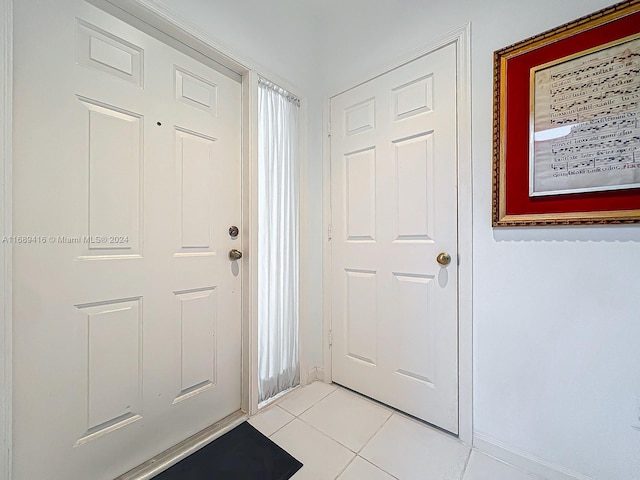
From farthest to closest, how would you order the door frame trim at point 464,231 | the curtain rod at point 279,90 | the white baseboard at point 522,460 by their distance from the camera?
the curtain rod at point 279,90, the door frame trim at point 464,231, the white baseboard at point 522,460

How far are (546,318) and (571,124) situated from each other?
0.79m

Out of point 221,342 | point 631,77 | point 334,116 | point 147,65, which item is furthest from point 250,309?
point 631,77

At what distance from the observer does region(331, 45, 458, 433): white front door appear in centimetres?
132

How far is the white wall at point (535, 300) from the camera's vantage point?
94cm

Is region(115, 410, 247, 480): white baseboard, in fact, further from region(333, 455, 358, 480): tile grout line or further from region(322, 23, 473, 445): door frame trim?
region(322, 23, 473, 445): door frame trim

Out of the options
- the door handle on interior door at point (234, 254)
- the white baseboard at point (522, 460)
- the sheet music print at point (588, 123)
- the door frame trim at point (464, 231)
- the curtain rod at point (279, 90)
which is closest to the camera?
the sheet music print at point (588, 123)

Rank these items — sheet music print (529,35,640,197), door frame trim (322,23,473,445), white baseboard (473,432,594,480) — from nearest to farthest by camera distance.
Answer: sheet music print (529,35,640,197), white baseboard (473,432,594,480), door frame trim (322,23,473,445)

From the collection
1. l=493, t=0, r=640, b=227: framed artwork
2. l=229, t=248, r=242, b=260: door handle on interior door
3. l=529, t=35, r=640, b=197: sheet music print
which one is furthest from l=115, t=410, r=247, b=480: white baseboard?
l=529, t=35, r=640, b=197: sheet music print

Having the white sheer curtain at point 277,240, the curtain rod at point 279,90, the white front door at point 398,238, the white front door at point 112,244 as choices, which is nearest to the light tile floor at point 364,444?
the white front door at point 398,238

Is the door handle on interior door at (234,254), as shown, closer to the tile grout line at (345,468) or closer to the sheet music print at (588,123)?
the tile grout line at (345,468)

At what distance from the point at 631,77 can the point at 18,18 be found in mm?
2131

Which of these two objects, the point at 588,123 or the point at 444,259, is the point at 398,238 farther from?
the point at 588,123

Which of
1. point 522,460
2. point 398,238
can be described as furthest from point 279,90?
point 522,460

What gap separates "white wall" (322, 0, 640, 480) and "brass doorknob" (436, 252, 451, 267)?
0.13 meters
